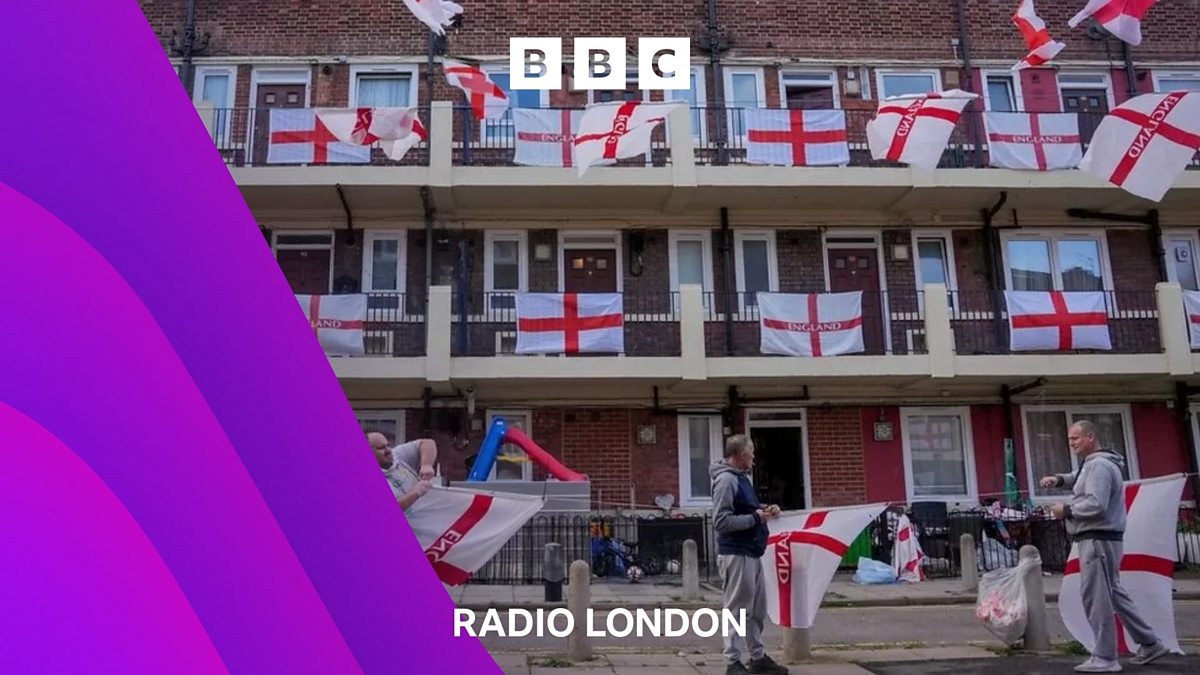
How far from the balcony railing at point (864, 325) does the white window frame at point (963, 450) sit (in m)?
1.28

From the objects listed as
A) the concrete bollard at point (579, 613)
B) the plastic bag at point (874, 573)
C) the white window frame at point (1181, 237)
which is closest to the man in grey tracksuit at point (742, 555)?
the concrete bollard at point (579, 613)

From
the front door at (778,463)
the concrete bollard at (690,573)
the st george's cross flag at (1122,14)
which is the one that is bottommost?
the concrete bollard at (690,573)

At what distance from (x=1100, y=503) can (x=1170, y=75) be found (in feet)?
53.9

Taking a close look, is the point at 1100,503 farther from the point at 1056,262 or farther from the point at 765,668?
the point at 1056,262

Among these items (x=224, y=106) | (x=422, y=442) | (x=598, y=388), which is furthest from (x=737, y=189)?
(x=422, y=442)

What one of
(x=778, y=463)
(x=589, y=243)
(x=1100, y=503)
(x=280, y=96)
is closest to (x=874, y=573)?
(x=778, y=463)

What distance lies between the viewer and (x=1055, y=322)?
16.3 meters

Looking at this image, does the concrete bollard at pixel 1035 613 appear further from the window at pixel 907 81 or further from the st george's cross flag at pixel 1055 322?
the window at pixel 907 81

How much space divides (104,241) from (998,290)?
17081 millimetres

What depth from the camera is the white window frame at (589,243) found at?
58.1 feet

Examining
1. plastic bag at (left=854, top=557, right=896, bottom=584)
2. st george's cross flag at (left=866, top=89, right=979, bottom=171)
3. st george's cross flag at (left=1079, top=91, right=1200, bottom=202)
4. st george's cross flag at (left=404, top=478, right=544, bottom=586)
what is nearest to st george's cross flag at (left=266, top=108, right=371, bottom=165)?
st george's cross flag at (left=866, top=89, right=979, bottom=171)

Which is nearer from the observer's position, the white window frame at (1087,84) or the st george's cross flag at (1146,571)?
the st george's cross flag at (1146,571)

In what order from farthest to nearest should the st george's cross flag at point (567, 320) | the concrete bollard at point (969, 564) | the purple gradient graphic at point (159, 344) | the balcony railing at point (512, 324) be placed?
the balcony railing at point (512, 324), the st george's cross flag at point (567, 320), the concrete bollard at point (969, 564), the purple gradient graphic at point (159, 344)

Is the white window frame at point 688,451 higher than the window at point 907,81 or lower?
lower
